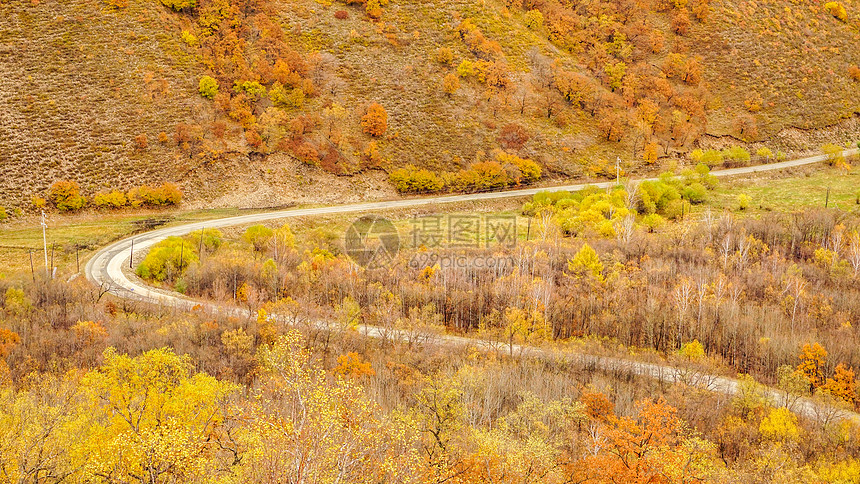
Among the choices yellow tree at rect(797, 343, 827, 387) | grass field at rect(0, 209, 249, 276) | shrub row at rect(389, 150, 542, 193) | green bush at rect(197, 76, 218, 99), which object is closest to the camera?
yellow tree at rect(797, 343, 827, 387)

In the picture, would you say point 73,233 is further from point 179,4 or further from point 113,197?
point 179,4

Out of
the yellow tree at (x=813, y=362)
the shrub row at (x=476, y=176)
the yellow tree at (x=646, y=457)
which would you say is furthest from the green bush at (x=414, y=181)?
the yellow tree at (x=646, y=457)

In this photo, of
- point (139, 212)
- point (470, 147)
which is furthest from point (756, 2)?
point (139, 212)

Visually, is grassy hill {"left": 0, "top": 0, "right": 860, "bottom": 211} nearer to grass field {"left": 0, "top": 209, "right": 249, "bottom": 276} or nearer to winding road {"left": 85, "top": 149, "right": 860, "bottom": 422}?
grass field {"left": 0, "top": 209, "right": 249, "bottom": 276}

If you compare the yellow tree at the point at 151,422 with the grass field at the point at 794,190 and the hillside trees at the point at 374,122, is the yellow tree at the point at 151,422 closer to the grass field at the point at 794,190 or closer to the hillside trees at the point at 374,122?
the hillside trees at the point at 374,122

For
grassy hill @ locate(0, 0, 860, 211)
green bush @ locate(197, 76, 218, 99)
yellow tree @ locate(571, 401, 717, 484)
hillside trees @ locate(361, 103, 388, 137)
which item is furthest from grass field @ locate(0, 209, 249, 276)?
yellow tree @ locate(571, 401, 717, 484)

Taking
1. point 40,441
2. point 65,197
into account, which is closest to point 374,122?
point 65,197
